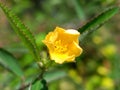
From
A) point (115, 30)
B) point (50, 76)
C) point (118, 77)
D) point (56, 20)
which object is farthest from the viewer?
point (115, 30)

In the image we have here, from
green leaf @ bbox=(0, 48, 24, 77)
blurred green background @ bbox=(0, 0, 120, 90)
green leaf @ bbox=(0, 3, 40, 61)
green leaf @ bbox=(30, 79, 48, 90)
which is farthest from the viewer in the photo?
blurred green background @ bbox=(0, 0, 120, 90)

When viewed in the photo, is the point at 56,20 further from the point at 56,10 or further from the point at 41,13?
the point at 41,13

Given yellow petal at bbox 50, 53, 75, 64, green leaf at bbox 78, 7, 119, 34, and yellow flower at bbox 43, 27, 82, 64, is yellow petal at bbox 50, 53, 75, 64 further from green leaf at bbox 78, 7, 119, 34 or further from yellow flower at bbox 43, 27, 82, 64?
green leaf at bbox 78, 7, 119, 34

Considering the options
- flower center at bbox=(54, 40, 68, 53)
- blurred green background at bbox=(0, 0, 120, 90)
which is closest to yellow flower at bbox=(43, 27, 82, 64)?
flower center at bbox=(54, 40, 68, 53)

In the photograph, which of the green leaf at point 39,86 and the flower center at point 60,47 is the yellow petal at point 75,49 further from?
the green leaf at point 39,86

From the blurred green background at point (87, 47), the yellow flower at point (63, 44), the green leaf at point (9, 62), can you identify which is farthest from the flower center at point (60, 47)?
the blurred green background at point (87, 47)

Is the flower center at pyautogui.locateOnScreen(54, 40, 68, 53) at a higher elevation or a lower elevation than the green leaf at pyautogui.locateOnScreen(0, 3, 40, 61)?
lower

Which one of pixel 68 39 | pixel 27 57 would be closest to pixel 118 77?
pixel 27 57
